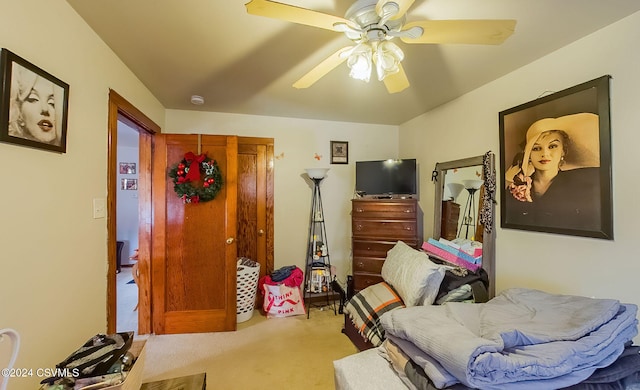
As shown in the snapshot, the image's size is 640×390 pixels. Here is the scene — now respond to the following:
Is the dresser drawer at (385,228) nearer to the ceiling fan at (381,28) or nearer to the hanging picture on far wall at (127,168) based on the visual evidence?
the ceiling fan at (381,28)

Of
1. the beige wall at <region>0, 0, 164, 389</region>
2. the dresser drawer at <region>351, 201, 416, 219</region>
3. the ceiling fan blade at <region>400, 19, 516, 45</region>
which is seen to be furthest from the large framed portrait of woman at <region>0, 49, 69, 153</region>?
the dresser drawer at <region>351, 201, 416, 219</region>

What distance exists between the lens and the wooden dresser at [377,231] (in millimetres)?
3012

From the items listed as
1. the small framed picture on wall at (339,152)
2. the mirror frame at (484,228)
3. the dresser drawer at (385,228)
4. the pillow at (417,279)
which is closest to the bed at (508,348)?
the pillow at (417,279)

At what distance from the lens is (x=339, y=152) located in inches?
144

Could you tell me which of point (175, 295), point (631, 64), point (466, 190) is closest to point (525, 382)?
point (631, 64)

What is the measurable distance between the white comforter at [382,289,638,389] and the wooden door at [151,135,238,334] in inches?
77.3

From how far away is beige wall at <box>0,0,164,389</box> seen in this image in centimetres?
113

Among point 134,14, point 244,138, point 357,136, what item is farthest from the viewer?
point 357,136

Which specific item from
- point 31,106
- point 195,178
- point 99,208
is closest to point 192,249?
Result: point 195,178

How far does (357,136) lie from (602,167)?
2513 mm

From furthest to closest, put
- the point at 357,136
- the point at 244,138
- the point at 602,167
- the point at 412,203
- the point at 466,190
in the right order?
the point at 357,136 < the point at 244,138 < the point at 412,203 < the point at 466,190 < the point at 602,167

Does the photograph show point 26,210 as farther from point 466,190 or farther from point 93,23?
point 466,190

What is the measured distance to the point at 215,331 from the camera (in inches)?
108

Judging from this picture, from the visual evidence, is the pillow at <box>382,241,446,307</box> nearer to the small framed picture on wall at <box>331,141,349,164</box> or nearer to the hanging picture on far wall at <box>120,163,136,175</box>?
the small framed picture on wall at <box>331,141,349,164</box>
